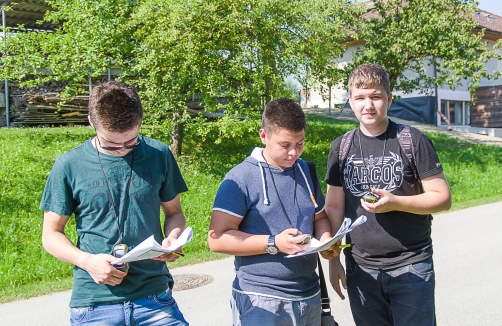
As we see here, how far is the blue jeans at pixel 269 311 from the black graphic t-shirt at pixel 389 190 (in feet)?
1.90

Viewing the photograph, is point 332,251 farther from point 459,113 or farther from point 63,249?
point 459,113

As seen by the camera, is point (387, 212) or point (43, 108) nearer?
point (387, 212)

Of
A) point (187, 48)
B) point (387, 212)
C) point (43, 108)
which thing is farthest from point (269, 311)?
point (43, 108)

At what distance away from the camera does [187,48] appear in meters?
11.4

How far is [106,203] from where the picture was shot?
2688mm

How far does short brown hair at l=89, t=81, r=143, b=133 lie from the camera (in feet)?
8.27

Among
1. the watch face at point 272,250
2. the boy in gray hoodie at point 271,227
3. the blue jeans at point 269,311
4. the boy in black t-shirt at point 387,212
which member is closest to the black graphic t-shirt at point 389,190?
the boy in black t-shirt at point 387,212

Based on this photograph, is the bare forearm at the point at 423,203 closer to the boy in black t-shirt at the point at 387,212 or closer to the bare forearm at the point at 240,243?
the boy in black t-shirt at the point at 387,212

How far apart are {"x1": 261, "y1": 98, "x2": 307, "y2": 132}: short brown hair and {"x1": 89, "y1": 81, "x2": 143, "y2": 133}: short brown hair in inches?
30.4

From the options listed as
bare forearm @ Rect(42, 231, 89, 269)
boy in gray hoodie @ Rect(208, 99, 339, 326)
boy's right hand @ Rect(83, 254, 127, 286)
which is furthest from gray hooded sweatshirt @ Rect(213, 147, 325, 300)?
A: bare forearm @ Rect(42, 231, 89, 269)

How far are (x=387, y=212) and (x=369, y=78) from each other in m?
0.86

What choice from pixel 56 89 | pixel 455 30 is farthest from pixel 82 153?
pixel 455 30

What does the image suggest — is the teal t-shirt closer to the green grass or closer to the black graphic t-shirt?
the black graphic t-shirt

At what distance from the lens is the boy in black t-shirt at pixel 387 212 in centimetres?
308
